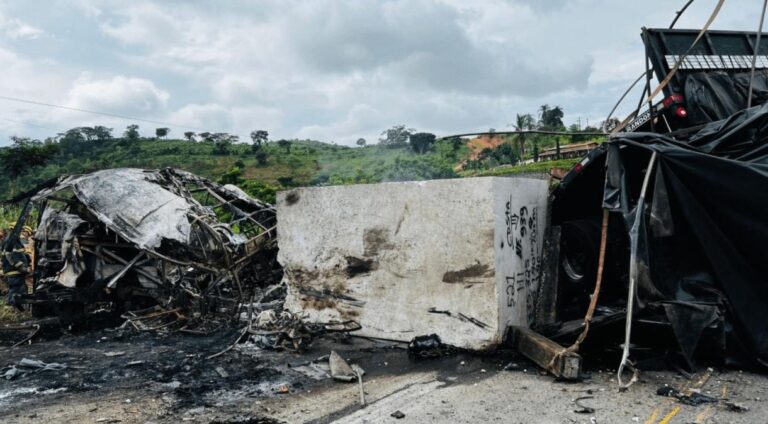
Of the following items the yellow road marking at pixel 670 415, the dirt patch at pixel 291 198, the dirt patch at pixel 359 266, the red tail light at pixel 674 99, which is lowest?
the yellow road marking at pixel 670 415

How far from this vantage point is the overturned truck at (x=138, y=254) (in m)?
7.48

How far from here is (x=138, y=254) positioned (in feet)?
27.0

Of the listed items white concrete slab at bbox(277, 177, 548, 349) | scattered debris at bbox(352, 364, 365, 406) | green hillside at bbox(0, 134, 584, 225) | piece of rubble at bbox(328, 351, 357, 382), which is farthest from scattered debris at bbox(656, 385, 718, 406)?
green hillside at bbox(0, 134, 584, 225)

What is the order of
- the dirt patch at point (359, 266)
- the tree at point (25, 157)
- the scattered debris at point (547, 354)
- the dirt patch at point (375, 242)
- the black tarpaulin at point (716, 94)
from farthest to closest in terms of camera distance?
the tree at point (25, 157), the black tarpaulin at point (716, 94), the dirt patch at point (359, 266), the dirt patch at point (375, 242), the scattered debris at point (547, 354)

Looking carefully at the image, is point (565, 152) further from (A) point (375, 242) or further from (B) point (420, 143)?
(A) point (375, 242)

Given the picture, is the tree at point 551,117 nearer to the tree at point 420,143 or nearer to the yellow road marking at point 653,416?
the tree at point 420,143

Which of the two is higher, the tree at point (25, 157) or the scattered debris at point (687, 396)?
the tree at point (25, 157)

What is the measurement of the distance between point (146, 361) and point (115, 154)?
52.6m

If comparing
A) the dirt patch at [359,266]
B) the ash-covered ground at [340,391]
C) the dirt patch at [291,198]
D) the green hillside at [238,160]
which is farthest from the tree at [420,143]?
the ash-covered ground at [340,391]

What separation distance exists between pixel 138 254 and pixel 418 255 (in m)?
5.05

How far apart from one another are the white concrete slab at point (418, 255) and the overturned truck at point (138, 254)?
1371mm

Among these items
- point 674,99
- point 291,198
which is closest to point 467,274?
point 291,198

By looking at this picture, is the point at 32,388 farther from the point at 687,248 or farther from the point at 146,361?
the point at 687,248

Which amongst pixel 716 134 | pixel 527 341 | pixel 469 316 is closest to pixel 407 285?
pixel 469 316
